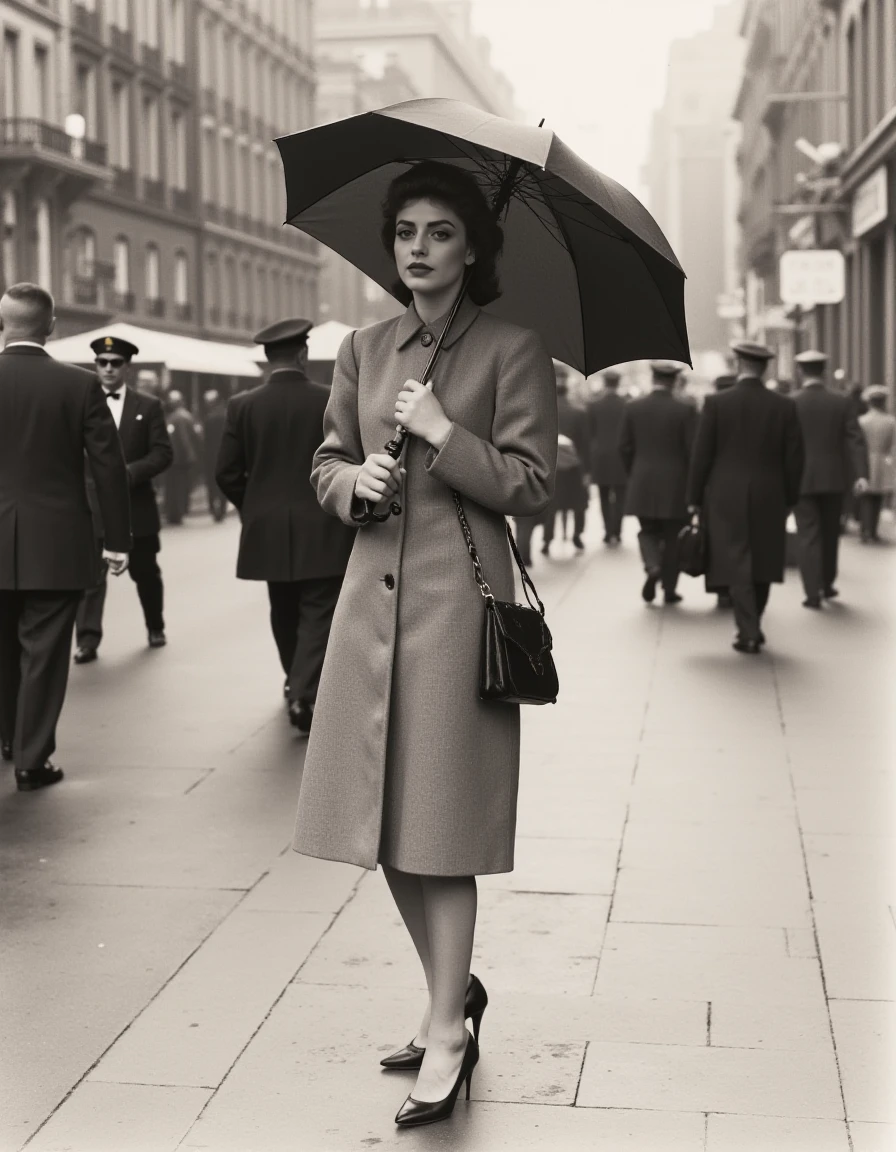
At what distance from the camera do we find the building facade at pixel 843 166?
90.1 ft

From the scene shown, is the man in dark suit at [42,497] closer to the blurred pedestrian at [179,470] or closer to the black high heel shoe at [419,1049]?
the black high heel shoe at [419,1049]

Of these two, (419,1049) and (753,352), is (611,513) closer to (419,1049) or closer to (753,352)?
(753,352)

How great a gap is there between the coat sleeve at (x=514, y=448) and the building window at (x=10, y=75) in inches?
1442

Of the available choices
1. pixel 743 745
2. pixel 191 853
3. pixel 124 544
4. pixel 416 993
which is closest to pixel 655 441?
pixel 743 745

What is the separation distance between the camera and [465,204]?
12.6 ft

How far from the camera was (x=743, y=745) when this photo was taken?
8.10 meters

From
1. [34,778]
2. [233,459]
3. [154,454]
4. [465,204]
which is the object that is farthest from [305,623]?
[465,204]

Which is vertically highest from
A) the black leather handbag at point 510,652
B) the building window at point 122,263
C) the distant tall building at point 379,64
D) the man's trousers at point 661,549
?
the distant tall building at point 379,64

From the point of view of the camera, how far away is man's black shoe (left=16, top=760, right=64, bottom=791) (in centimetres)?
720

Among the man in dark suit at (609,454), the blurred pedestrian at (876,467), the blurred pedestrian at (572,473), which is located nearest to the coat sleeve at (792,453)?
the blurred pedestrian at (572,473)

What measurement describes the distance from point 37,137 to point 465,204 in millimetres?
36408

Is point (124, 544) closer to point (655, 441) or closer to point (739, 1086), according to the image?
point (739, 1086)

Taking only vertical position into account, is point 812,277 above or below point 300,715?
above

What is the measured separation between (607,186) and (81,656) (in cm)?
776
